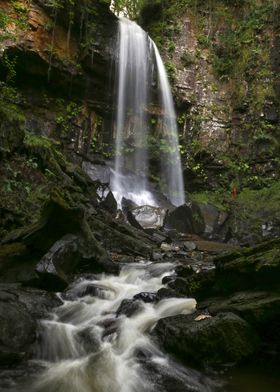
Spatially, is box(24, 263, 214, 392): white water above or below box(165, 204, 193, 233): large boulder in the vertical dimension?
below

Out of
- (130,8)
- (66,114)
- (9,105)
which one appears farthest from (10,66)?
(130,8)

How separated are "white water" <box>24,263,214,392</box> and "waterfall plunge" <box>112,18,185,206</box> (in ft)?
38.4

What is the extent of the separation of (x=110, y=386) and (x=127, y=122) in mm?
15782

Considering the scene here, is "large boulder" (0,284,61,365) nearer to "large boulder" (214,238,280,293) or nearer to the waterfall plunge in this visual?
"large boulder" (214,238,280,293)

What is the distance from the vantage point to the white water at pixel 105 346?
3.94 meters

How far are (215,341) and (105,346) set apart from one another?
1.36 m

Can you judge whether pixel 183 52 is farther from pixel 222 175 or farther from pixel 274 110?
pixel 222 175

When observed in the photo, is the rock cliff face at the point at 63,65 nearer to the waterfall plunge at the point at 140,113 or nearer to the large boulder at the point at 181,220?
the waterfall plunge at the point at 140,113

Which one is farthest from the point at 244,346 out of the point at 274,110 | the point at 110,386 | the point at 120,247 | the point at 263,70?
the point at 263,70

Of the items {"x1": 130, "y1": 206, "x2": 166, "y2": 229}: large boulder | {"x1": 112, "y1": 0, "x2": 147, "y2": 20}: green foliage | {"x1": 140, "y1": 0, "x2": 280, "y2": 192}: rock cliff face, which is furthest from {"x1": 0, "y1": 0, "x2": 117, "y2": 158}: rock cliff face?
{"x1": 130, "y1": 206, "x2": 166, "y2": 229}: large boulder

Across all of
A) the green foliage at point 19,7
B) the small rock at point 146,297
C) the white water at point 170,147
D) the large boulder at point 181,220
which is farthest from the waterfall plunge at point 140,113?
the small rock at point 146,297

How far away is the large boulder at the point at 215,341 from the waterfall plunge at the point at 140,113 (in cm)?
1312

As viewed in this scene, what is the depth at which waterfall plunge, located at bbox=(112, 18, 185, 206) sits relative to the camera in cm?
1828

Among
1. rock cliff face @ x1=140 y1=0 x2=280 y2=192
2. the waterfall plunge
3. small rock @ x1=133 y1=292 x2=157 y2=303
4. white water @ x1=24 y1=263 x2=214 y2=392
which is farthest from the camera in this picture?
rock cliff face @ x1=140 y1=0 x2=280 y2=192
